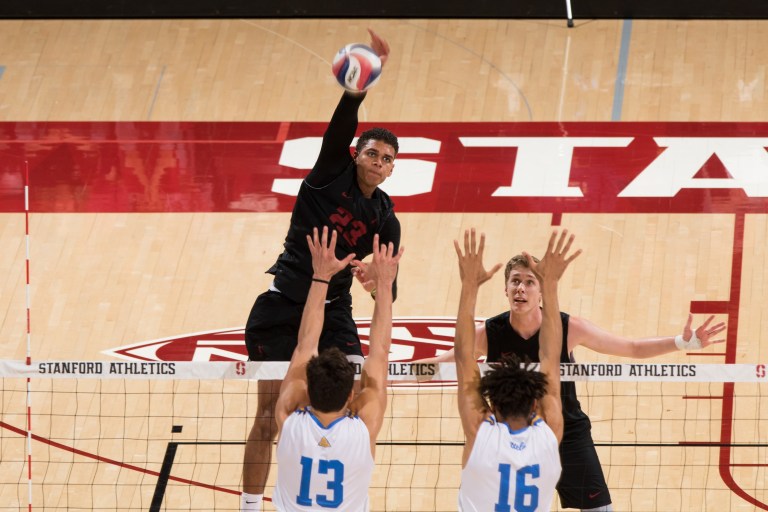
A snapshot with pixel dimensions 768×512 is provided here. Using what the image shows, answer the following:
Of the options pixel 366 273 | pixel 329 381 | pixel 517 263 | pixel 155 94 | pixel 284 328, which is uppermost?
pixel 155 94

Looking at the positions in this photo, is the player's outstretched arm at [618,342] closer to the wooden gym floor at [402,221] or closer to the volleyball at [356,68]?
the volleyball at [356,68]

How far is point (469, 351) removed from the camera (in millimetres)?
8148

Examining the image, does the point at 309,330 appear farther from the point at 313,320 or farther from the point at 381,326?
the point at 381,326

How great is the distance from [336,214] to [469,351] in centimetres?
192

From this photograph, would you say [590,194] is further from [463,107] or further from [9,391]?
[9,391]

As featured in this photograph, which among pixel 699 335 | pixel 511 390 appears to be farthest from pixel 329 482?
pixel 699 335

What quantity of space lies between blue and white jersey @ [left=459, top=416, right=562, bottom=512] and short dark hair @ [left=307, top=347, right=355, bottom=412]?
81cm

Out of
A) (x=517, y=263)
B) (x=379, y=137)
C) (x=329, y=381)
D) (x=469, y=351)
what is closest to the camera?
(x=329, y=381)

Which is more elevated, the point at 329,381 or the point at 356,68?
the point at 356,68

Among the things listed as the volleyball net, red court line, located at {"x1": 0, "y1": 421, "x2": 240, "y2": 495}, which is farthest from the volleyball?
red court line, located at {"x1": 0, "y1": 421, "x2": 240, "y2": 495}

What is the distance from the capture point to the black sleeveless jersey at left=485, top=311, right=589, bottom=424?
955 cm

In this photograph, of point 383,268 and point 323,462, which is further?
point 383,268

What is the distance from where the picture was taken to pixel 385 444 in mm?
12555

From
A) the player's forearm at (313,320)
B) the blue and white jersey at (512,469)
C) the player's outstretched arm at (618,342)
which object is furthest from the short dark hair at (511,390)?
the player's outstretched arm at (618,342)
